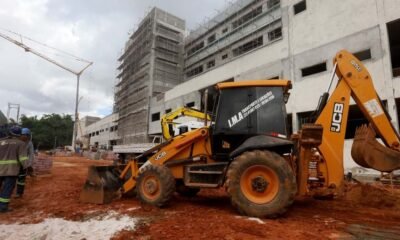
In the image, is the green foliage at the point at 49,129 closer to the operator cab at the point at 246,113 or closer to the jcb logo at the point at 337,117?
the operator cab at the point at 246,113

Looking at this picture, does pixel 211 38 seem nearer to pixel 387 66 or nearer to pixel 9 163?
pixel 387 66

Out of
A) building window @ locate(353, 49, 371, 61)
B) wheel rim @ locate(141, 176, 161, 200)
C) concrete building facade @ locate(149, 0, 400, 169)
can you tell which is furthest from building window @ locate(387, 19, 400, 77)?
wheel rim @ locate(141, 176, 161, 200)

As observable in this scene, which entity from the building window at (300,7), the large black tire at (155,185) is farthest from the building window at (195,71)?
the large black tire at (155,185)

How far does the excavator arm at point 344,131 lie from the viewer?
5.25 m

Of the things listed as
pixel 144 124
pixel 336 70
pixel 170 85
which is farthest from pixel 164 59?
pixel 336 70

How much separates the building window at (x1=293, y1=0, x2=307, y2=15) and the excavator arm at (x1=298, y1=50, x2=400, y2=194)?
57.4 ft

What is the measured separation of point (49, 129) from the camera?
73.7 m

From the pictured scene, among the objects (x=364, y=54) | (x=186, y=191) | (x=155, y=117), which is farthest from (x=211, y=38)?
(x=186, y=191)

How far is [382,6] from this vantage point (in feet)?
52.3

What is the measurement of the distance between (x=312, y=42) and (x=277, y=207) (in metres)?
17.5

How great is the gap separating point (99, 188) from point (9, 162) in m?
1.96

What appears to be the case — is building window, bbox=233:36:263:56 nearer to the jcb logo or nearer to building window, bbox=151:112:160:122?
building window, bbox=151:112:160:122

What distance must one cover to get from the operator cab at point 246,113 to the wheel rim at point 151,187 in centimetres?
138

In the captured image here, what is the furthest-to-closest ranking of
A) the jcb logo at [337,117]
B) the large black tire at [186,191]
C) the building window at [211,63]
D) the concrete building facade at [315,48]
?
1. the building window at [211,63]
2. the concrete building facade at [315,48]
3. the large black tire at [186,191]
4. the jcb logo at [337,117]
